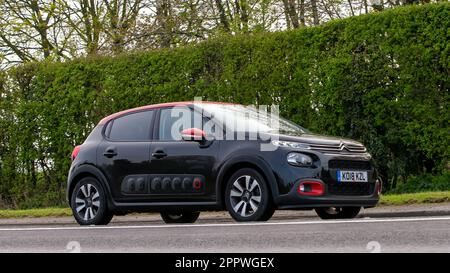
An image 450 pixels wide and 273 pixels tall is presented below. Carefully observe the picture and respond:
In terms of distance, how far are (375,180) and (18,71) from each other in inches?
485

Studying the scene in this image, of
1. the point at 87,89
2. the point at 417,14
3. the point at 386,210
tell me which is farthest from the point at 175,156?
the point at 87,89

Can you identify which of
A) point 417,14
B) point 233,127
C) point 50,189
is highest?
point 417,14

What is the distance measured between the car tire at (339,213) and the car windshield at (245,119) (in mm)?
1184

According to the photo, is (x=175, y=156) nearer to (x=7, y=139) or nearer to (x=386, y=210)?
(x=386, y=210)

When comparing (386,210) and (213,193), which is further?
(386,210)

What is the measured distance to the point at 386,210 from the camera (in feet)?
47.8

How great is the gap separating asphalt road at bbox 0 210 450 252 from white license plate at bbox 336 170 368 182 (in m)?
0.94

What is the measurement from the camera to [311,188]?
38.3 ft

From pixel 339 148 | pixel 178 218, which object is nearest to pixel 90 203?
pixel 178 218

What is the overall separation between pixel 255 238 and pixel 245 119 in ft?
11.4

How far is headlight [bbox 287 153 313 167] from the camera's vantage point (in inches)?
461

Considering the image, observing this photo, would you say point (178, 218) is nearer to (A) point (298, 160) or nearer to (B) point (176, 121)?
(B) point (176, 121)

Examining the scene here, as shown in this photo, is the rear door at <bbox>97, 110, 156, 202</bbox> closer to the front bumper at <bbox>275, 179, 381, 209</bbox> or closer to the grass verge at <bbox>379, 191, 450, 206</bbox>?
the front bumper at <bbox>275, 179, 381, 209</bbox>

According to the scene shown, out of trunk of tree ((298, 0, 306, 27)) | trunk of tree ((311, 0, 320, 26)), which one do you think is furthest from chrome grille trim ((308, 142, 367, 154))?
trunk of tree ((311, 0, 320, 26))
